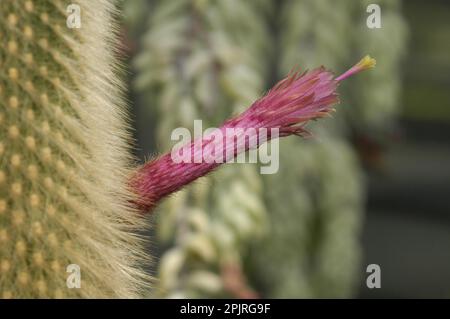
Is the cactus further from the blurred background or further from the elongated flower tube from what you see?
the blurred background

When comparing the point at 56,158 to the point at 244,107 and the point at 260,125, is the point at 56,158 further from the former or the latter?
the point at 244,107

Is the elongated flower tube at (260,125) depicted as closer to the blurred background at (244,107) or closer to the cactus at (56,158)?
the cactus at (56,158)

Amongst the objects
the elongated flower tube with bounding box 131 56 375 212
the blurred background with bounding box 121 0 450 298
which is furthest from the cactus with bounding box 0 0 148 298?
the blurred background with bounding box 121 0 450 298

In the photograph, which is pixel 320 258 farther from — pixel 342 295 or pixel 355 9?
pixel 355 9

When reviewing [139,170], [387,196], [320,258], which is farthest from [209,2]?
[387,196]

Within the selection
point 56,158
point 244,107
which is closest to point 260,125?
point 56,158
